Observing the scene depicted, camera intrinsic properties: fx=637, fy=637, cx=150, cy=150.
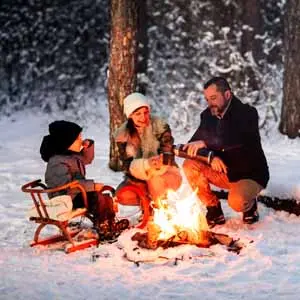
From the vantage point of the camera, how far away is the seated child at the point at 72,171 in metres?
6.21

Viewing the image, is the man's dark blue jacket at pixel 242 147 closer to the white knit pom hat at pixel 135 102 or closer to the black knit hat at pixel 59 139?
the white knit pom hat at pixel 135 102

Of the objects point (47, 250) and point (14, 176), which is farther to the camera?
point (14, 176)

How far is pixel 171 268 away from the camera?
551cm

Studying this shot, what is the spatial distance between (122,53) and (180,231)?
3.77 meters

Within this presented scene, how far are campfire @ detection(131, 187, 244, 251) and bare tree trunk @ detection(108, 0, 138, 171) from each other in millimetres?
3222

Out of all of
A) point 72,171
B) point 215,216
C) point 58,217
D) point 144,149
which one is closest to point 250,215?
point 215,216

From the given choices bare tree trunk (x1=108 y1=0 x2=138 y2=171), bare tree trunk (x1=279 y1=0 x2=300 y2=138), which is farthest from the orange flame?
bare tree trunk (x1=279 y1=0 x2=300 y2=138)

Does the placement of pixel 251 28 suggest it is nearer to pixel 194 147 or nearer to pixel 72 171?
pixel 194 147

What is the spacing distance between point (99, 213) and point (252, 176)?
163 centimetres

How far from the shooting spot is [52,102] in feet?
49.3

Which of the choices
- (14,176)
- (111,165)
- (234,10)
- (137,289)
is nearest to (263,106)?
(234,10)

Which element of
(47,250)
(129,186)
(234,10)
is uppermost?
(234,10)

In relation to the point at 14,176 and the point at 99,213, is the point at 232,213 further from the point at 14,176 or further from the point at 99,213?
the point at 14,176

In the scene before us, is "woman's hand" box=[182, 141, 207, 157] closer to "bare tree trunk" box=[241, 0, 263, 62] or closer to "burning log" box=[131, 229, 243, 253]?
"burning log" box=[131, 229, 243, 253]
